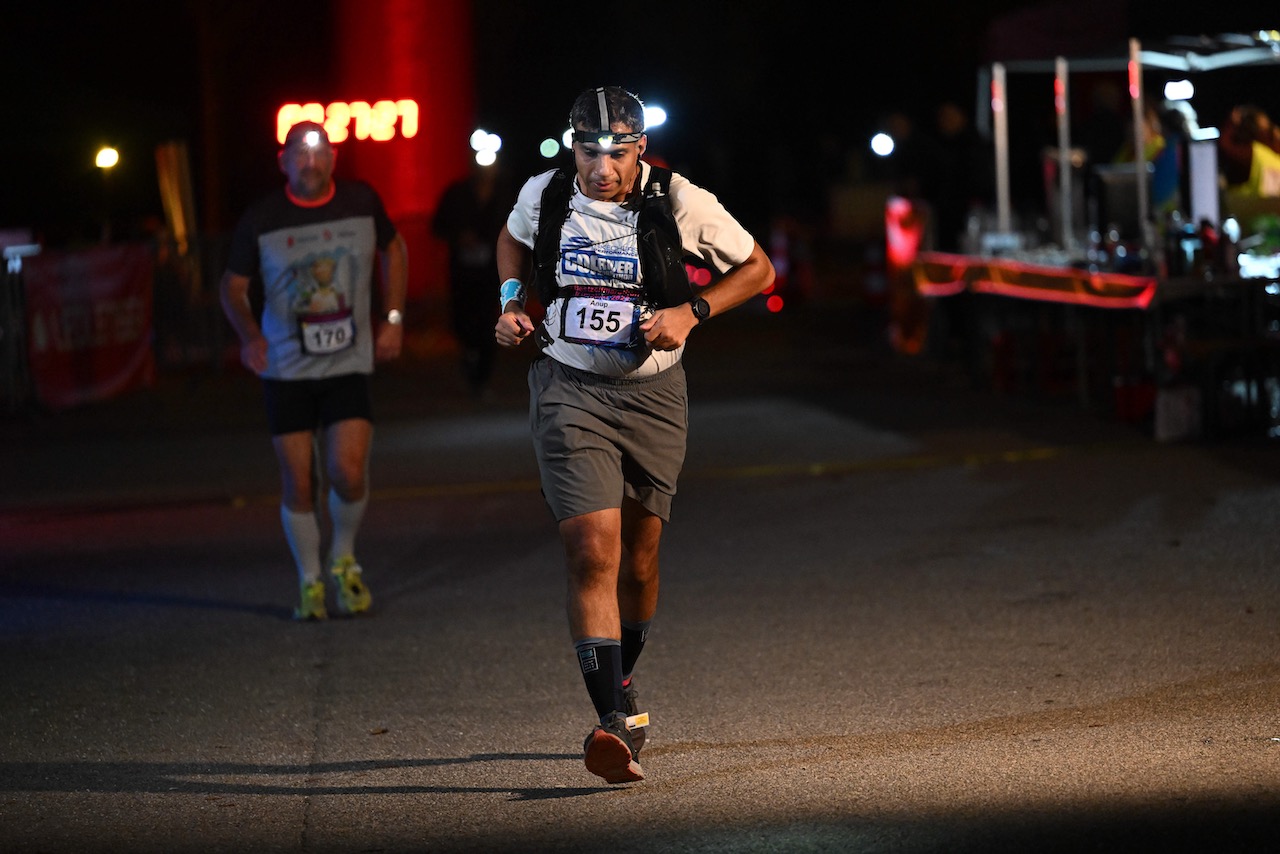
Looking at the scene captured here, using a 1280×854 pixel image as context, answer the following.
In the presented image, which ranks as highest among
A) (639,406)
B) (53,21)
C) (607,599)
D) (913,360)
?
(53,21)

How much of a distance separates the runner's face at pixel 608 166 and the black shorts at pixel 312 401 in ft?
8.97

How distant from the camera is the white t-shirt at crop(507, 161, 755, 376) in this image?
17.6 ft

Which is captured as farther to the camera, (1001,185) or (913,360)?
(913,360)

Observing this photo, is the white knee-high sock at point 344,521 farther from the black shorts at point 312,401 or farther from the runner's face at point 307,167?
the runner's face at point 307,167

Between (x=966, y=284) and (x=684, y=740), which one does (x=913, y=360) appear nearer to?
(x=966, y=284)

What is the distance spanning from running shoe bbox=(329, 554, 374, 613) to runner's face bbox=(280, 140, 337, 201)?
1.53m

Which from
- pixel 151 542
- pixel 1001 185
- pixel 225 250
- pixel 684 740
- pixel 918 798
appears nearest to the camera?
pixel 918 798

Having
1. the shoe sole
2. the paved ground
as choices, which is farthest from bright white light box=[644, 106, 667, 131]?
the paved ground

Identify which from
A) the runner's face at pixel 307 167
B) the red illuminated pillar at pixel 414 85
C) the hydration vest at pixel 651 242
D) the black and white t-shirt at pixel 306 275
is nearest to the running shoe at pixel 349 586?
the black and white t-shirt at pixel 306 275

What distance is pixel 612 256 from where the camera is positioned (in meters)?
5.35

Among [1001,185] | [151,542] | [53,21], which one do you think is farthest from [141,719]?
[53,21]

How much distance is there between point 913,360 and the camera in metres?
18.7

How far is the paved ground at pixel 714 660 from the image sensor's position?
197 inches

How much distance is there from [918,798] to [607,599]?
1029 mm
